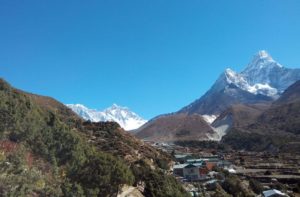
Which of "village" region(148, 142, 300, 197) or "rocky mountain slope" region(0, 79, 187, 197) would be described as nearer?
"rocky mountain slope" region(0, 79, 187, 197)

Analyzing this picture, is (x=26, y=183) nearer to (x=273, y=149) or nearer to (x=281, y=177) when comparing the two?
(x=281, y=177)

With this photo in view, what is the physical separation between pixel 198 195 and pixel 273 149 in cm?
13819

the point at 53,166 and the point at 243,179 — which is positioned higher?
the point at 243,179

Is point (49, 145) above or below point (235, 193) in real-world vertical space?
above

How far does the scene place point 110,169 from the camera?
42812mm

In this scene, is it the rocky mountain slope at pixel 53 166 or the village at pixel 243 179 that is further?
the village at pixel 243 179

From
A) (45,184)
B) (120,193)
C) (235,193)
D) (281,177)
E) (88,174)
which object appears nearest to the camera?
(45,184)

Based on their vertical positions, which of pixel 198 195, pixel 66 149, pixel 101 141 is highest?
pixel 101 141

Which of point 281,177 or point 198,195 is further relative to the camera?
point 281,177

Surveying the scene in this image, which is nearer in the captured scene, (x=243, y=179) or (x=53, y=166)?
(x=53, y=166)

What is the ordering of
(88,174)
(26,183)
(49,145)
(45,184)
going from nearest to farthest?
(26,183) < (45,184) < (88,174) < (49,145)

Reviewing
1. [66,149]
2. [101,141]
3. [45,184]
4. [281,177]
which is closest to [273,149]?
[281,177]

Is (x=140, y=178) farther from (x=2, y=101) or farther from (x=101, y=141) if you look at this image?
(x=101, y=141)

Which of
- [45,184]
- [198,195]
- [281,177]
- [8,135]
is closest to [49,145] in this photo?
[8,135]
